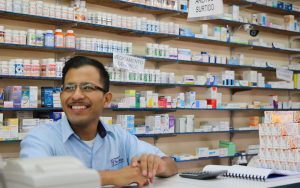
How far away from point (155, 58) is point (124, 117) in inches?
37.0

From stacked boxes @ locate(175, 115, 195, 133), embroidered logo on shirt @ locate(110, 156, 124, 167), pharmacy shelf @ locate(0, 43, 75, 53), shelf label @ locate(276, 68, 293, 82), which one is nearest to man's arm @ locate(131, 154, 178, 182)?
embroidered logo on shirt @ locate(110, 156, 124, 167)

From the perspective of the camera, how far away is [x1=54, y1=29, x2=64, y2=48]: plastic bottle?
4.86 m

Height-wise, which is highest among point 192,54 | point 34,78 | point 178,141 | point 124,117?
point 192,54

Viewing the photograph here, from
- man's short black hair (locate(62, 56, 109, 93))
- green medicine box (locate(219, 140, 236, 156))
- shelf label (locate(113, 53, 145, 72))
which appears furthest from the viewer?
green medicine box (locate(219, 140, 236, 156))

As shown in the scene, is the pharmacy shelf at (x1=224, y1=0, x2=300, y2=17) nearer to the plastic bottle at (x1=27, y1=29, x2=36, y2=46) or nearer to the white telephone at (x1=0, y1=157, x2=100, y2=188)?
the plastic bottle at (x1=27, y1=29, x2=36, y2=46)

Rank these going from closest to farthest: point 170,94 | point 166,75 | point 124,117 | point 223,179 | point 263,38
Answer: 1. point 223,179
2. point 124,117
3. point 166,75
4. point 170,94
5. point 263,38

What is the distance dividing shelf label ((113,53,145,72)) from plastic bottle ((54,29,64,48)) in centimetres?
68

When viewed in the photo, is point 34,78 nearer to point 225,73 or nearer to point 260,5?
point 225,73

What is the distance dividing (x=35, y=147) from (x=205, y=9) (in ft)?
9.86

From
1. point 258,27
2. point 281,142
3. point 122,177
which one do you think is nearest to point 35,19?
point 281,142

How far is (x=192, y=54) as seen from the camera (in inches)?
258

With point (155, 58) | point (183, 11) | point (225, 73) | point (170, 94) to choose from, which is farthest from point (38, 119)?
point (225, 73)

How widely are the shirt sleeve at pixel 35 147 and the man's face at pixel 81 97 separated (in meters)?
0.18

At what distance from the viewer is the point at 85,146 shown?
7.54 feet
